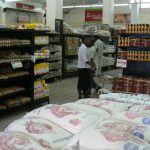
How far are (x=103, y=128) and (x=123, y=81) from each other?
11.9ft

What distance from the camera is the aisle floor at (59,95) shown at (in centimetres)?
595

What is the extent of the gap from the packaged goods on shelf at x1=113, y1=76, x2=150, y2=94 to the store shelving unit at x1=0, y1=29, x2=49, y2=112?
2.07 m

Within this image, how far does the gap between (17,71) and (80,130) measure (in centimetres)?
461

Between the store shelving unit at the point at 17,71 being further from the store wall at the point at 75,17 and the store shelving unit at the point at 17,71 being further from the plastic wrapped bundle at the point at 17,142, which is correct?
the store wall at the point at 75,17

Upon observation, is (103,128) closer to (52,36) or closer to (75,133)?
(75,133)

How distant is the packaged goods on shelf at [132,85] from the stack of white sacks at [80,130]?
2.79 meters

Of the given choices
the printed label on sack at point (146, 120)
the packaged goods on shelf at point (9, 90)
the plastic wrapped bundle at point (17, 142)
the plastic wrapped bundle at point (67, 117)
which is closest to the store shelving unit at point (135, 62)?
the packaged goods on shelf at point (9, 90)

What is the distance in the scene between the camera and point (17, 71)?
636cm

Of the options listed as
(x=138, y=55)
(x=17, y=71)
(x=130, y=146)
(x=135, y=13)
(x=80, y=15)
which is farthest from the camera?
(x=80, y=15)

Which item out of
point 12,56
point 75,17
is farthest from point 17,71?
point 75,17

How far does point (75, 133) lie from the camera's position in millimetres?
1999

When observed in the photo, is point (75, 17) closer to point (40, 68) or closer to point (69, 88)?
point (69, 88)

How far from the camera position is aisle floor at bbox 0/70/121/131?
5.95 metres

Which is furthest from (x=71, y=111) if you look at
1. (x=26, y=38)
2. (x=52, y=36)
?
(x=52, y=36)
